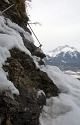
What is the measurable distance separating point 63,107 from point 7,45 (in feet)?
7.28

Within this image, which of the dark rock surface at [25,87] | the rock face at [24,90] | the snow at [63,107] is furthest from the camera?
the snow at [63,107]

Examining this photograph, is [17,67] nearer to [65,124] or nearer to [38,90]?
[38,90]

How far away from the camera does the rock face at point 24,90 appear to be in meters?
4.89

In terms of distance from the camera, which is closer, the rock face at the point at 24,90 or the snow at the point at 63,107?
the rock face at the point at 24,90

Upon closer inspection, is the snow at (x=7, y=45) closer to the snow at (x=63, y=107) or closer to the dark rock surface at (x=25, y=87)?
the dark rock surface at (x=25, y=87)

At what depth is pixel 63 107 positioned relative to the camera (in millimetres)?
6297

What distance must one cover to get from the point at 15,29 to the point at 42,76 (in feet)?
6.97

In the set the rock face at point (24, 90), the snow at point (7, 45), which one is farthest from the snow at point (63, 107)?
the snow at point (7, 45)

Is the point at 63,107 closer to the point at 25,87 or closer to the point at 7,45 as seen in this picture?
the point at 25,87

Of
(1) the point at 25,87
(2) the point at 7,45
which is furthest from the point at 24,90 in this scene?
(2) the point at 7,45

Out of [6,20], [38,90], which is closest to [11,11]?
[6,20]

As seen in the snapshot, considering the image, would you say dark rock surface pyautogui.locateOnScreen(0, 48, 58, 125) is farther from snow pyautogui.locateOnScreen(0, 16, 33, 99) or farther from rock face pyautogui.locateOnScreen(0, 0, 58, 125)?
snow pyautogui.locateOnScreen(0, 16, 33, 99)

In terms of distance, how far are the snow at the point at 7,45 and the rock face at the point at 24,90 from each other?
13 cm

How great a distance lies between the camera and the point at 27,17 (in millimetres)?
10227
